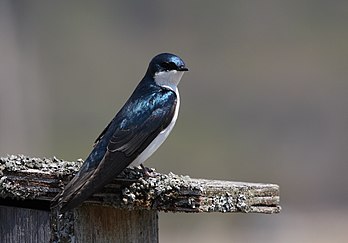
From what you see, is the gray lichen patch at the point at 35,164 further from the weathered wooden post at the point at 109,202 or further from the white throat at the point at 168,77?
the white throat at the point at 168,77

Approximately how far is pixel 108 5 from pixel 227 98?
9.46ft

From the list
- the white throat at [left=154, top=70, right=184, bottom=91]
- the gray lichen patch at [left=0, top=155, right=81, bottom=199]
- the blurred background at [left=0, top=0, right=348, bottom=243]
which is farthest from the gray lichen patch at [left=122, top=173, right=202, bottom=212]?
the blurred background at [left=0, top=0, right=348, bottom=243]

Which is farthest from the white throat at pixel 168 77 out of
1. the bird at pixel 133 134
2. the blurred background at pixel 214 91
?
the blurred background at pixel 214 91

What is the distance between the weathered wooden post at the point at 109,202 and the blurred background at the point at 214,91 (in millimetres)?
5634

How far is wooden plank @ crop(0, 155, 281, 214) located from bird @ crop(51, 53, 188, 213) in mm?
63

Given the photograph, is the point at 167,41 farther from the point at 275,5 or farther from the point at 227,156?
the point at 227,156

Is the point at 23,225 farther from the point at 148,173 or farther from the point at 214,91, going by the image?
the point at 214,91

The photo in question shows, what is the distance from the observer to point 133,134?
128 inches

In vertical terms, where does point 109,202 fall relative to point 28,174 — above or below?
below

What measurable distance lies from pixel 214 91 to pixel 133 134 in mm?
11466

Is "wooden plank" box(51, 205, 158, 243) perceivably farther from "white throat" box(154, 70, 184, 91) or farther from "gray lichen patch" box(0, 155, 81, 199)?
"white throat" box(154, 70, 184, 91)

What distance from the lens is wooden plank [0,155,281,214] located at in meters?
3.13

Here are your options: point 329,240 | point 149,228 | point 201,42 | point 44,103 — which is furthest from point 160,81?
point 201,42

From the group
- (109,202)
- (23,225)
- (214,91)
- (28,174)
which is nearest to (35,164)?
(28,174)
